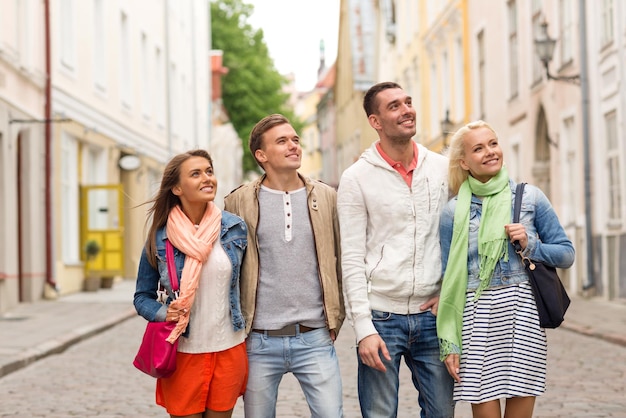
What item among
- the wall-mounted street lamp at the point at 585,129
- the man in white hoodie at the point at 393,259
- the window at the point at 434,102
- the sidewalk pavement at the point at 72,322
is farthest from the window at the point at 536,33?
the man in white hoodie at the point at 393,259

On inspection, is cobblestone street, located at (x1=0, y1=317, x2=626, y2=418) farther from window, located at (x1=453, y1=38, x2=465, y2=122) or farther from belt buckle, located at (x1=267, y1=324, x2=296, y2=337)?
window, located at (x1=453, y1=38, x2=465, y2=122)

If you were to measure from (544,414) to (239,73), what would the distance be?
48.3 meters

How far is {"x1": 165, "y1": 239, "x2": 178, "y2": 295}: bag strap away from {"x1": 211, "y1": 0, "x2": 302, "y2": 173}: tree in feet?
163

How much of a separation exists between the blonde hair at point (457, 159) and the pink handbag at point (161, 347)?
3.93 ft

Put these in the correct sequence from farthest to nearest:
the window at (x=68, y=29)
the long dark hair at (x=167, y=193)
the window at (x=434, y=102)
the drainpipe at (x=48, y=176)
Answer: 1. the window at (x=434, y=102)
2. the window at (x=68, y=29)
3. the drainpipe at (x=48, y=176)
4. the long dark hair at (x=167, y=193)

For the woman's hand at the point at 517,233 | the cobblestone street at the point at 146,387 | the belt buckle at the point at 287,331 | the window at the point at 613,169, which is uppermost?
the window at the point at 613,169

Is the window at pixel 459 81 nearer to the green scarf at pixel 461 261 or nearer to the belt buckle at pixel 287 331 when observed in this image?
the green scarf at pixel 461 261

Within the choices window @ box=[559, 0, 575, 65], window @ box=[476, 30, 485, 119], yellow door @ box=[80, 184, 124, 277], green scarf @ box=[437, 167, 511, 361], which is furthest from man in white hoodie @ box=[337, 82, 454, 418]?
window @ box=[476, 30, 485, 119]

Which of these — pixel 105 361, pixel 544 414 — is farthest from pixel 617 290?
pixel 544 414

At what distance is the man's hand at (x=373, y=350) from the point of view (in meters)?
4.51

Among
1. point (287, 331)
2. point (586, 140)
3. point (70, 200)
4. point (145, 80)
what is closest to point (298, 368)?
point (287, 331)

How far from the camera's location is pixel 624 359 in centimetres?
1095

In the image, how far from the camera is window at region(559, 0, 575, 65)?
1995cm

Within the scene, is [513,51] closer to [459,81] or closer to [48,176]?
[459,81]
